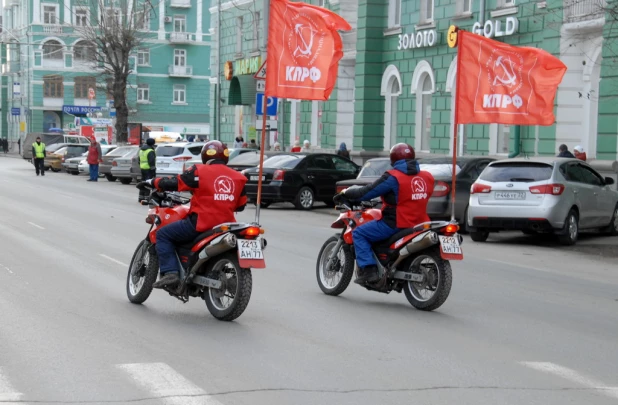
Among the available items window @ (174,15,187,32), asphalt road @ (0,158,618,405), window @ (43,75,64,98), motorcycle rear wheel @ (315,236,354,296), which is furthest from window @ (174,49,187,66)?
motorcycle rear wheel @ (315,236,354,296)

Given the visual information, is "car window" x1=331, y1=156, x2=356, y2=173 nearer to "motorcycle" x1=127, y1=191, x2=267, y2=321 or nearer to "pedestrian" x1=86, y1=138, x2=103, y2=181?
"pedestrian" x1=86, y1=138, x2=103, y2=181

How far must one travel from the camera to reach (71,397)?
262 inches

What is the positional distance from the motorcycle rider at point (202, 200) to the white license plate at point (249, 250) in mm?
559

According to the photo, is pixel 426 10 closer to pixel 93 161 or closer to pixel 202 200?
pixel 93 161

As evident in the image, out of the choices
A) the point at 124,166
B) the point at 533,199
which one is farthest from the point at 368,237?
the point at 124,166

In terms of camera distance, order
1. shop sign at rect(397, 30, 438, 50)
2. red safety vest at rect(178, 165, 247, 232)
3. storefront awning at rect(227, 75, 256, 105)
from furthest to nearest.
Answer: storefront awning at rect(227, 75, 256, 105)
shop sign at rect(397, 30, 438, 50)
red safety vest at rect(178, 165, 247, 232)

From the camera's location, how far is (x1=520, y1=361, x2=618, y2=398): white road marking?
7.22 meters

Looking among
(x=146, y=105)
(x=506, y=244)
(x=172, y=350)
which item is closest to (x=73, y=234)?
(x=506, y=244)

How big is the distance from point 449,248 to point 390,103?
91.1ft

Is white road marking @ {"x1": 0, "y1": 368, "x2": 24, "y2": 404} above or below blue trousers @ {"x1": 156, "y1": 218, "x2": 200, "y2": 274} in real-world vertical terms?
below

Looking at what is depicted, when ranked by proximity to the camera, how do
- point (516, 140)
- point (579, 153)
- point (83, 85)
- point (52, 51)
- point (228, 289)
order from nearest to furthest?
1. point (228, 289)
2. point (579, 153)
3. point (516, 140)
4. point (52, 51)
5. point (83, 85)

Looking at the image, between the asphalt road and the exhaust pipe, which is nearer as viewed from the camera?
the asphalt road

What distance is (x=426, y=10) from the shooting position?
115 feet

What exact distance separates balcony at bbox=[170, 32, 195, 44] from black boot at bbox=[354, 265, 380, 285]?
77632 millimetres
